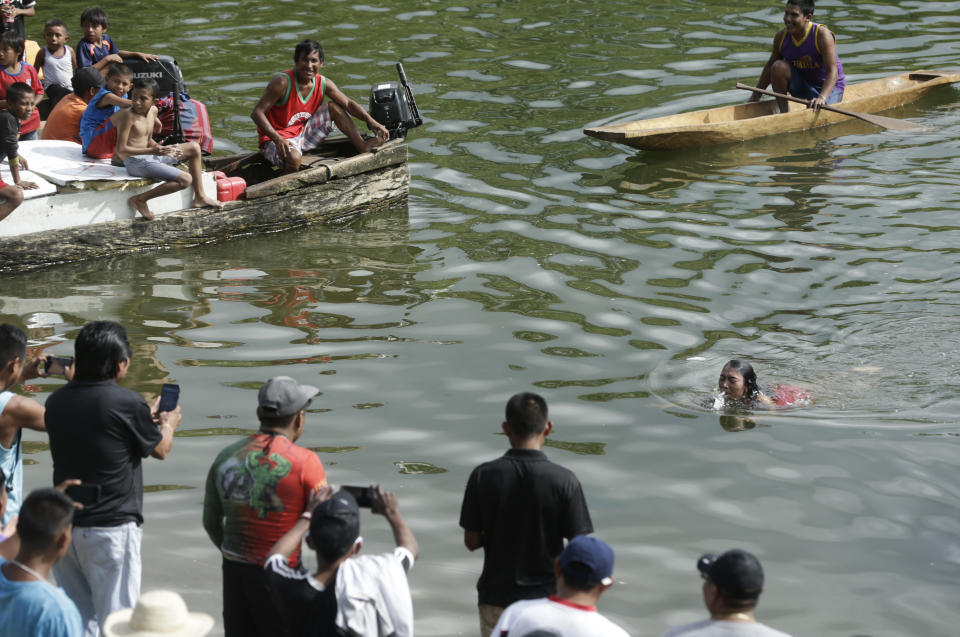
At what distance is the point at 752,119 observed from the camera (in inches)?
557

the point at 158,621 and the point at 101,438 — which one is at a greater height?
the point at 101,438

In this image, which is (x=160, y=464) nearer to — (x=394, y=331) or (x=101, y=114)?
(x=394, y=331)

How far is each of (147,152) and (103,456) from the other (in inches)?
250

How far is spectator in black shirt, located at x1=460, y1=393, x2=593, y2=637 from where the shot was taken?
4.61 m

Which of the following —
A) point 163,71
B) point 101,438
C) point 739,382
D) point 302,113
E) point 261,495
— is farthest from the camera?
point 302,113

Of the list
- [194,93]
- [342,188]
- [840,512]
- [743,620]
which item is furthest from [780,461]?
[194,93]

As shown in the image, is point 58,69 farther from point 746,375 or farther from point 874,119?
point 874,119

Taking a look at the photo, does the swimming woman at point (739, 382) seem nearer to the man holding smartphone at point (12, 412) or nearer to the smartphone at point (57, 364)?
the smartphone at point (57, 364)

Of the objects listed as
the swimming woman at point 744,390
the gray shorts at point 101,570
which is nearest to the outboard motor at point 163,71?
the swimming woman at point 744,390

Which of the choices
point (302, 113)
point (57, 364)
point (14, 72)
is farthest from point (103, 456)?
point (14, 72)

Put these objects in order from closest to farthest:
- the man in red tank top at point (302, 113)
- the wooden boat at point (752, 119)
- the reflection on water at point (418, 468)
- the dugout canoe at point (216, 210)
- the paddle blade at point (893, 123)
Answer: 1. the reflection on water at point (418, 468)
2. the dugout canoe at point (216, 210)
3. the man in red tank top at point (302, 113)
4. the wooden boat at point (752, 119)
5. the paddle blade at point (893, 123)

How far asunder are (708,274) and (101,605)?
686 centimetres

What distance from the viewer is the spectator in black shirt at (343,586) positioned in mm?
4016

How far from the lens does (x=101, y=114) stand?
1077 centimetres
